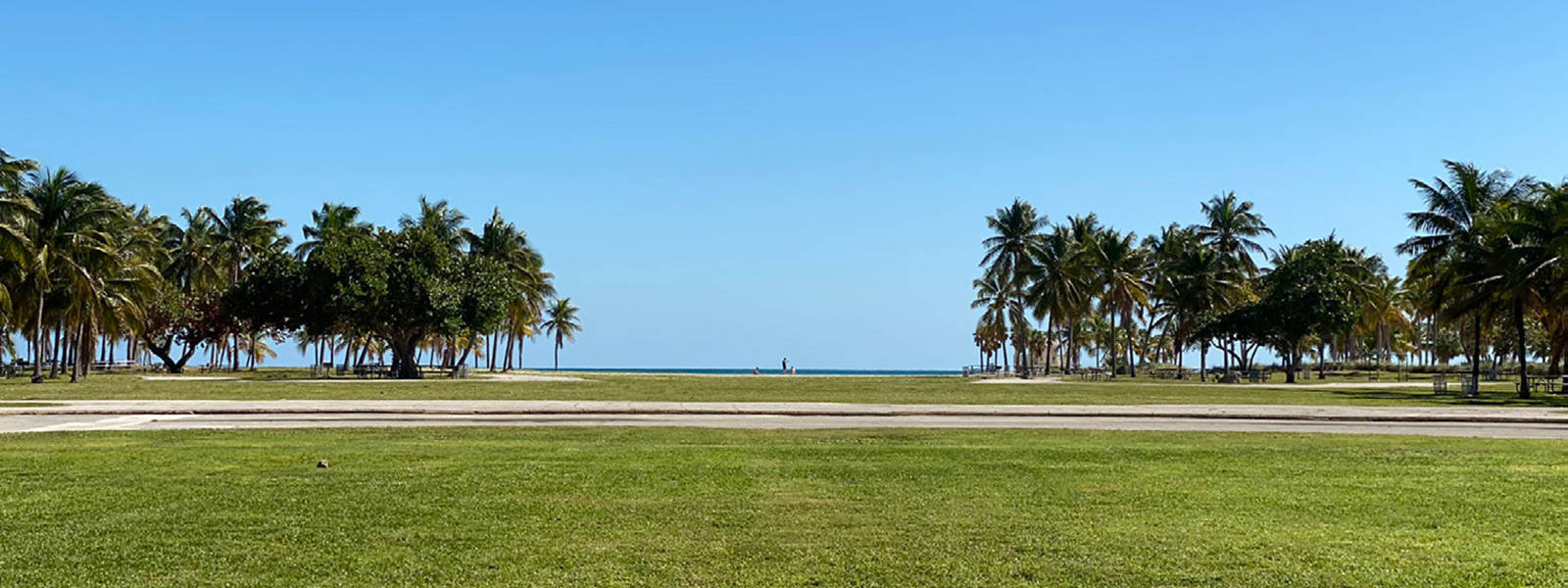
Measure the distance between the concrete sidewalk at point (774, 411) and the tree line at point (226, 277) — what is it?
77.6 ft

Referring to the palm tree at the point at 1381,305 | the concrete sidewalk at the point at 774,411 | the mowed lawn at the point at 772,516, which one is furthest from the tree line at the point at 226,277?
the palm tree at the point at 1381,305

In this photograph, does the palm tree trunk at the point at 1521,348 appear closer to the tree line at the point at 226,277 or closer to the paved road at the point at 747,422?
the paved road at the point at 747,422

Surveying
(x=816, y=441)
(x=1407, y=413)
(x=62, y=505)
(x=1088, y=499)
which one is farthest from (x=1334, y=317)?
(x=62, y=505)

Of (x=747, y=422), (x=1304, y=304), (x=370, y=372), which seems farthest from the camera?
(x=1304, y=304)

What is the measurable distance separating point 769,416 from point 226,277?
73183 millimetres

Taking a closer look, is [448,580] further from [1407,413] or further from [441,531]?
[1407,413]

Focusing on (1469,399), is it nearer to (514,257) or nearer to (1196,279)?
(1196,279)

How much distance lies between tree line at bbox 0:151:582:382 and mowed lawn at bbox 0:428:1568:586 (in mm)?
39076

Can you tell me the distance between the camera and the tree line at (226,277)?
50844 millimetres

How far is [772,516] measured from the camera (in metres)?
9.51

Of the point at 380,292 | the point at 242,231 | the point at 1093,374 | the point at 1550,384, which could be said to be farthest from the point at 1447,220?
the point at 242,231

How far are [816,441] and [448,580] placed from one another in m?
10.4

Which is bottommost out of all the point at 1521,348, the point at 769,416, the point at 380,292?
the point at 769,416

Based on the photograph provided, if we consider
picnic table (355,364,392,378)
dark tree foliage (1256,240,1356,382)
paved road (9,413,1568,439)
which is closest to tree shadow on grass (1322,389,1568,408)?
paved road (9,413,1568,439)
